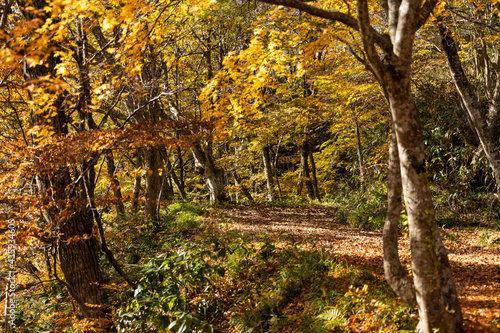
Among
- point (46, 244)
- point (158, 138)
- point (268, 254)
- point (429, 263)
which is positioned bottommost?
point (268, 254)

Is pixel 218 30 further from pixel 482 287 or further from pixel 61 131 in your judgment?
pixel 482 287

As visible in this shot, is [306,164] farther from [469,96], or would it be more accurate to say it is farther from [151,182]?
[469,96]

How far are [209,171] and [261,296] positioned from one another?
7364 mm

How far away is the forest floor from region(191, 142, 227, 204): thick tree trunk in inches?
29.6

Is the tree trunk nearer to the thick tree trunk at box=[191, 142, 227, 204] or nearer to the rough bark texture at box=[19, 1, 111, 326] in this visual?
the thick tree trunk at box=[191, 142, 227, 204]

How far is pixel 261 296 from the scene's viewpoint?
5039mm

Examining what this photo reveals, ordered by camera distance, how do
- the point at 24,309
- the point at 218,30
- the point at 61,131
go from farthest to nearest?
1. the point at 218,30
2. the point at 24,309
3. the point at 61,131

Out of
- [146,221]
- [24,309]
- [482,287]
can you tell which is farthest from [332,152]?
[24,309]

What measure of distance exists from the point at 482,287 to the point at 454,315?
6.70 ft

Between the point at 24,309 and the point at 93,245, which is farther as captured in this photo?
the point at 24,309

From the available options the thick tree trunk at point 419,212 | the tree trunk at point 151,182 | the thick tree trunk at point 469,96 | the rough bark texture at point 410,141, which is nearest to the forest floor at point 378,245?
the thick tree trunk at point 419,212

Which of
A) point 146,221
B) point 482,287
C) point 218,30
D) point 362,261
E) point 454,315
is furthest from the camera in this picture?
point 218,30

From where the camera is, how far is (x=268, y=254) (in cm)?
633

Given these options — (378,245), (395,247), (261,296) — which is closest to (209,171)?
(378,245)
